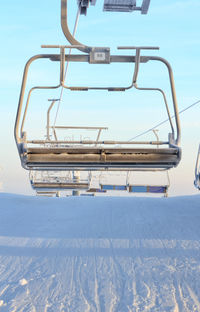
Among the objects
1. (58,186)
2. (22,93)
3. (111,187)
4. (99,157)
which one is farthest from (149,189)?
(22,93)

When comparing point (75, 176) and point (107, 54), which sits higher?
point (107, 54)

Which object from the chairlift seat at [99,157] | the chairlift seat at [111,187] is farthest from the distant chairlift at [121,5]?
the chairlift seat at [111,187]

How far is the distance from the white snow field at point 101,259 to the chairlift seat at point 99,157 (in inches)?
54.6

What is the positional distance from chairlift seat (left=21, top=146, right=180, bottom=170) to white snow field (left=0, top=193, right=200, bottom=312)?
1388 millimetres

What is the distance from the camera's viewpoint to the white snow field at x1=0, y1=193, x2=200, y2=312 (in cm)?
368

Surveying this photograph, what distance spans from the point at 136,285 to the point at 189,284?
23.7 inches

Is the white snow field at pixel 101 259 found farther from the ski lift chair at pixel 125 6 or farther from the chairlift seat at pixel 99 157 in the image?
the ski lift chair at pixel 125 6

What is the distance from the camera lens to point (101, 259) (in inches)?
184

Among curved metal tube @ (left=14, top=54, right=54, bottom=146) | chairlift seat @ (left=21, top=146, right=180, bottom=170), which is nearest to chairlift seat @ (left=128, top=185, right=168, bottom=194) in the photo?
chairlift seat @ (left=21, top=146, right=180, bottom=170)

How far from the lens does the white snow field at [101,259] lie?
3680mm

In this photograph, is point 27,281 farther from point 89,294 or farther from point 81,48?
point 81,48

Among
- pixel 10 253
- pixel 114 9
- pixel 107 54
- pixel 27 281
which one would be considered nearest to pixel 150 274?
pixel 27 281

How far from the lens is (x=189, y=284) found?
13.1ft

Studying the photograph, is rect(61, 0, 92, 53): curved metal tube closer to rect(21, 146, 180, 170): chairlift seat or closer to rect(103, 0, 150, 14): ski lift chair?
rect(103, 0, 150, 14): ski lift chair
